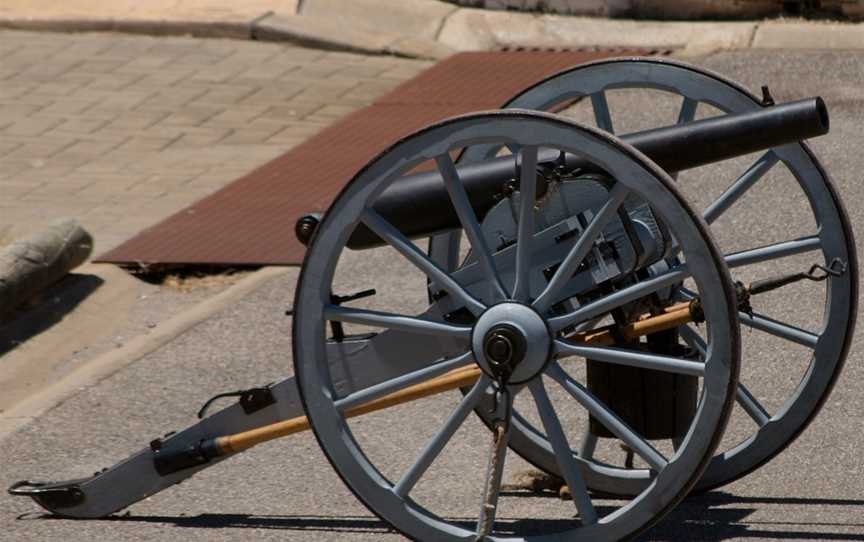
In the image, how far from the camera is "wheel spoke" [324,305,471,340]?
4555 millimetres

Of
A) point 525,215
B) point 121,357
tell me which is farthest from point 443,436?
point 121,357

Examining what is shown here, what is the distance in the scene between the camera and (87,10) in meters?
12.1

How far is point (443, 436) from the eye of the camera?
4.61 metres

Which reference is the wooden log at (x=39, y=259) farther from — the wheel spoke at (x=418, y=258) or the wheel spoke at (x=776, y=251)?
the wheel spoke at (x=776, y=251)

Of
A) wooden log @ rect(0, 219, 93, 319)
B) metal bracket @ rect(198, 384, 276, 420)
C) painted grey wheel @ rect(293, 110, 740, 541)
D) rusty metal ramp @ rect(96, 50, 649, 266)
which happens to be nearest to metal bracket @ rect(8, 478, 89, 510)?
metal bracket @ rect(198, 384, 276, 420)

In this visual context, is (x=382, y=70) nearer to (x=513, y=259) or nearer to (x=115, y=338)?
(x=115, y=338)

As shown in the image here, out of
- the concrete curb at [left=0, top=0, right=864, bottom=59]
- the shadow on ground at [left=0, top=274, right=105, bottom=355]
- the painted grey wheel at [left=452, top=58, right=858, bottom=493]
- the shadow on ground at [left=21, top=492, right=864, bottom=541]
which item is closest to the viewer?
the shadow on ground at [left=21, top=492, right=864, bottom=541]

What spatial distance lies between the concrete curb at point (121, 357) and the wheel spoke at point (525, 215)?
8.09 ft

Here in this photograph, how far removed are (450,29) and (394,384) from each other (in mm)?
7210

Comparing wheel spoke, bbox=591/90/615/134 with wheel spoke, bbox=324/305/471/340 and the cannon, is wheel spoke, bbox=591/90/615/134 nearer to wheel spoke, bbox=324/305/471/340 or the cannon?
the cannon

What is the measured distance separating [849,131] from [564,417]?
392cm

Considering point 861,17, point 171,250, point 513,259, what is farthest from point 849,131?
point 513,259

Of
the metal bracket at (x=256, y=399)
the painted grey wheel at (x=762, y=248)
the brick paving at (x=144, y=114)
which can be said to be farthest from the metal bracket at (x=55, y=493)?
the brick paving at (x=144, y=114)

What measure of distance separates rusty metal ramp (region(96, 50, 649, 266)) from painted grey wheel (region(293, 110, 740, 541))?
326 centimetres
